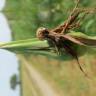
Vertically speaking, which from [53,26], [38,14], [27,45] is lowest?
[27,45]

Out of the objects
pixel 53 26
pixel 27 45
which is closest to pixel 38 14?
pixel 53 26

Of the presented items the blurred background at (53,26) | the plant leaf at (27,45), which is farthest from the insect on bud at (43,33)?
the blurred background at (53,26)

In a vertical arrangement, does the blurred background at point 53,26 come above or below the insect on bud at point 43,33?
above

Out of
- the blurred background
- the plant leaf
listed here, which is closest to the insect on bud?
the plant leaf

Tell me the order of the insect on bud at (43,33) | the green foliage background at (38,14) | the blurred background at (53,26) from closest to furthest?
the insect on bud at (43,33) < the green foliage background at (38,14) < the blurred background at (53,26)

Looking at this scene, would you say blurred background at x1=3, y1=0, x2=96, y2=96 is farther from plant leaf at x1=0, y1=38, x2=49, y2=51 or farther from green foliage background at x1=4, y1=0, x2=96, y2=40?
plant leaf at x1=0, y1=38, x2=49, y2=51

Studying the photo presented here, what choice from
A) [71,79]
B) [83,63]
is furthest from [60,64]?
[83,63]

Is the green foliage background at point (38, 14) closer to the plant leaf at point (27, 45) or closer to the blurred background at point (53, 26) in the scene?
the blurred background at point (53, 26)

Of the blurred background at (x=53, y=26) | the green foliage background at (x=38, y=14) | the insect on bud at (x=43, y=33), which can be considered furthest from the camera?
the blurred background at (x=53, y=26)

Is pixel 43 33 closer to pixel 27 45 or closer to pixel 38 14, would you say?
pixel 27 45
